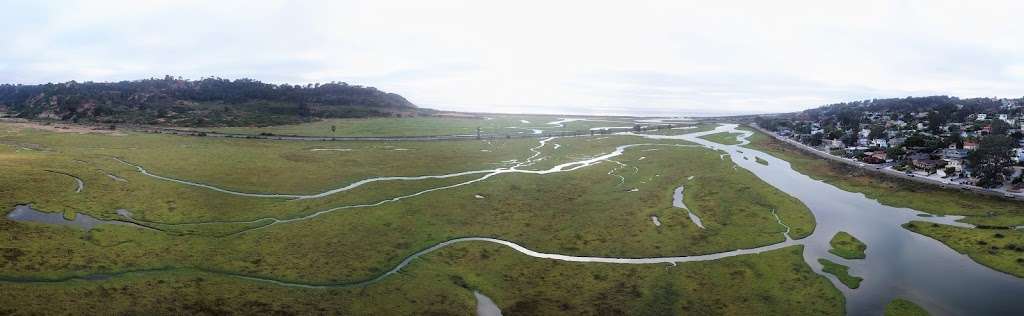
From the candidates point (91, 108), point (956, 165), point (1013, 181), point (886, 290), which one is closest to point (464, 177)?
point (886, 290)

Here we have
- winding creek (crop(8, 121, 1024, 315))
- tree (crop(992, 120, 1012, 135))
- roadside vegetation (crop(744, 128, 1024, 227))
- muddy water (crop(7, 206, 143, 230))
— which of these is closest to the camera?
winding creek (crop(8, 121, 1024, 315))

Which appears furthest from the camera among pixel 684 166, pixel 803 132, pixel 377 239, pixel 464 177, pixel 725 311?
pixel 803 132

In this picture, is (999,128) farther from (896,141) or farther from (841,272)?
(841,272)

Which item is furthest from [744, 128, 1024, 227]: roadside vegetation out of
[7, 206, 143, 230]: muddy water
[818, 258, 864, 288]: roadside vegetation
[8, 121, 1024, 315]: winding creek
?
[7, 206, 143, 230]: muddy water

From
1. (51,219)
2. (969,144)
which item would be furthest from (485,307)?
(969,144)

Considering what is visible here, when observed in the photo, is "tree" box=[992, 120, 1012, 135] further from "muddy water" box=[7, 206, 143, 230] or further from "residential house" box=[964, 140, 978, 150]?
"muddy water" box=[7, 206, 143, 230]

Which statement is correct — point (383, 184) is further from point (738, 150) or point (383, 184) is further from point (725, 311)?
point (738, 150)

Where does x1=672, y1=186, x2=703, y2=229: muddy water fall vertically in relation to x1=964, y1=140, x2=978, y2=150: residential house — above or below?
below
